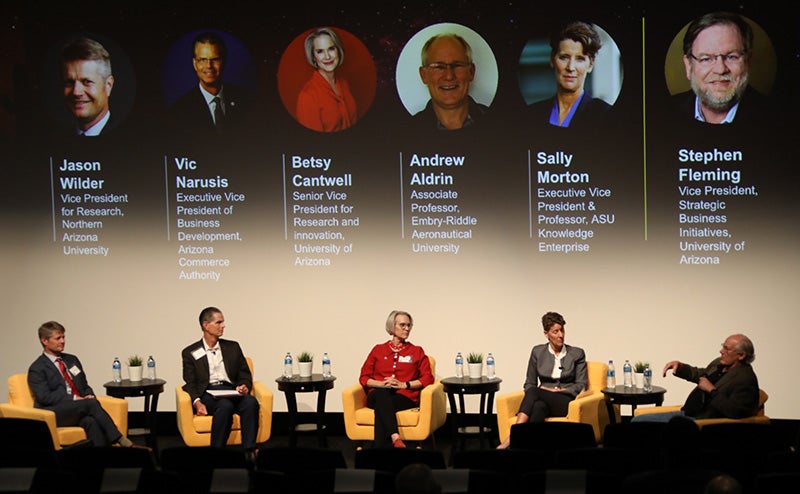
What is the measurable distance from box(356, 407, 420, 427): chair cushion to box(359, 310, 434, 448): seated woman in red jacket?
0.06 meters

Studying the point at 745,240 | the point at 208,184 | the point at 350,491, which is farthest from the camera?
the point at 208,184

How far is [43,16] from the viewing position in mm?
8961

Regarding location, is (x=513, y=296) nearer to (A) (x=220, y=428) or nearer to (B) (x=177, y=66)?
(A) (x=220, y=428)

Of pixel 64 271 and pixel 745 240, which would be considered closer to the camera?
pixel 745 240

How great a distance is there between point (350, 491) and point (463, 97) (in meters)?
4.89

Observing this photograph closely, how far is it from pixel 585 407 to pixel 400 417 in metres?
1.36

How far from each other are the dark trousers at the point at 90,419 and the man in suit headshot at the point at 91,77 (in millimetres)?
2588

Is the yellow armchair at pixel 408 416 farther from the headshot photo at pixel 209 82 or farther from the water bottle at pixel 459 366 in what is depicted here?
the headshot photo at pixel 209 82

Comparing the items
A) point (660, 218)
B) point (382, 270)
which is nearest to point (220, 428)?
point (382, 270)

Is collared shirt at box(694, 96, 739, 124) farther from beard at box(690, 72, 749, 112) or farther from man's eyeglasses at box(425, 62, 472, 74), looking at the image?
man's eyeglasses at box(425, 62, 472, 74)

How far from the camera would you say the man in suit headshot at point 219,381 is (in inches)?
297

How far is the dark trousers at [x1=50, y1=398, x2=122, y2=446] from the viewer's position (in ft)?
24.6

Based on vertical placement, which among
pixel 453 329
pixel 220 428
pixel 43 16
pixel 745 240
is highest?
pixel 43 16

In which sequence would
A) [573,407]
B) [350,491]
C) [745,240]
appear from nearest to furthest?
[350,491]
[573,407]
[745,240]
